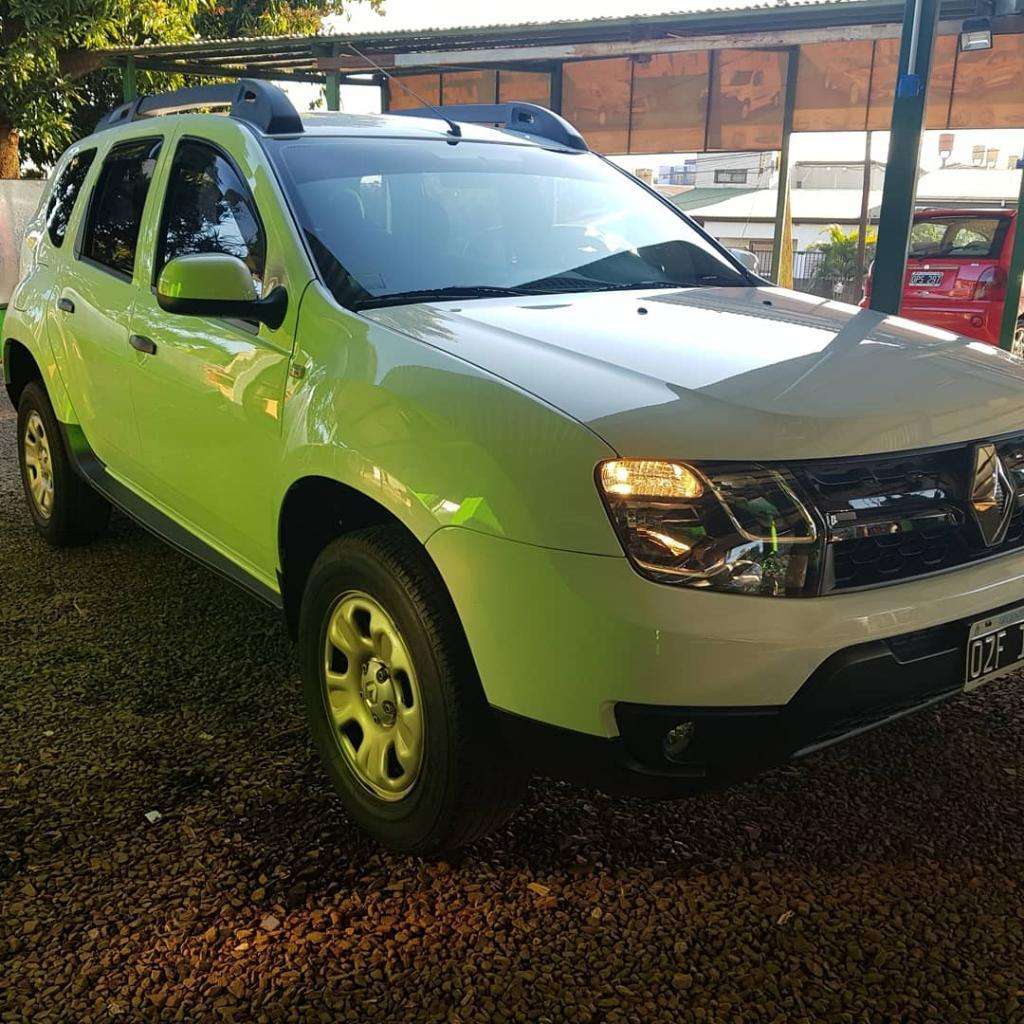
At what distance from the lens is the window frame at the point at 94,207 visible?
362 cm

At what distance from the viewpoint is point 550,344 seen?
2.41 m

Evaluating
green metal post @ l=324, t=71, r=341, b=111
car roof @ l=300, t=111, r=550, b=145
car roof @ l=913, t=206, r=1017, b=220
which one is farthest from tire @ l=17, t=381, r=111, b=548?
green metal post @ l=324, t=71, r=341, b=111

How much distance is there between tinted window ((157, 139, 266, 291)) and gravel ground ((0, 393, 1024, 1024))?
4.57ft

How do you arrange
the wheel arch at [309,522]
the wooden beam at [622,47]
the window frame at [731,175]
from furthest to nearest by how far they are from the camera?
the window frame at [731,175]
the wooden beam at [622,47]
the wheel arch at [309,522]

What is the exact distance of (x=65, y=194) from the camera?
4.54m

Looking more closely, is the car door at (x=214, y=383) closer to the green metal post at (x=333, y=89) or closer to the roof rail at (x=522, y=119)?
the roof rail at (x=522, y=119)

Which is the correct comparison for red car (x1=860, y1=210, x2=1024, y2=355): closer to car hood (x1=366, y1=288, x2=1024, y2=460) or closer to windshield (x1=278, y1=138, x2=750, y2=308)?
windshield (x1=278, y1=138, x2=750, y2=308)

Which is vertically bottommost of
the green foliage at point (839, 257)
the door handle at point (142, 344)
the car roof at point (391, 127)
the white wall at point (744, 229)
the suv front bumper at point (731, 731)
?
the green foliage at point (839, 257)

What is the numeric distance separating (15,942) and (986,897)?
6.94 feet

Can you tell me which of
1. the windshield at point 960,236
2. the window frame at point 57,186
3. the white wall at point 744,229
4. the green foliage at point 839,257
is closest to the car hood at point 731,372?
the window frame at point 57,186

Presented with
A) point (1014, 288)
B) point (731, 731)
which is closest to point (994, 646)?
point (731, 731)

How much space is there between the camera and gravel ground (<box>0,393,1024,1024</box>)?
208cm

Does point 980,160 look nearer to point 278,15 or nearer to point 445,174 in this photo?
point 278,15

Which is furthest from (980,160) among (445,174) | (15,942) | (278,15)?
(15,942)
